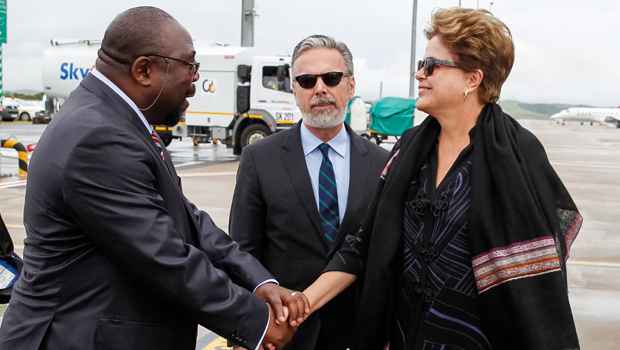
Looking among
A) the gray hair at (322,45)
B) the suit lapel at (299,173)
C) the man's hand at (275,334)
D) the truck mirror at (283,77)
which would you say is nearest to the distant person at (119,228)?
→ the man's hand at (275,334)

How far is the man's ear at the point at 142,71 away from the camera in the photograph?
2047 mm

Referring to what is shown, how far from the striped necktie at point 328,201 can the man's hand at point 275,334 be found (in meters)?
0.41

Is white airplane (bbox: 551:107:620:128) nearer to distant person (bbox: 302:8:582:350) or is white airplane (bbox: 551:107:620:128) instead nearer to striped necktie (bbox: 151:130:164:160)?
distant person (bbox: 302:8:582:350)

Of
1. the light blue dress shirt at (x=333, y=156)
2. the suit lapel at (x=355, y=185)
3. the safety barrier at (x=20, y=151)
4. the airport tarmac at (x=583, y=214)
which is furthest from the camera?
the safety barrier at (x=20, y=151)

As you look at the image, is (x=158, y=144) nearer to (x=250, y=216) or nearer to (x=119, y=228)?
(x=119, y=228)

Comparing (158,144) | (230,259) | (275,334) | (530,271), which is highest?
(158,144)

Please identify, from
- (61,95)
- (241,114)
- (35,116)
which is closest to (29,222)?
(241,114)

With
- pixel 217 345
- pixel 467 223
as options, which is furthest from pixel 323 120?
pixel 217 345

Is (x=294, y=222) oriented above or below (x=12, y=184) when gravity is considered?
above

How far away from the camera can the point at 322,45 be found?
116 inches

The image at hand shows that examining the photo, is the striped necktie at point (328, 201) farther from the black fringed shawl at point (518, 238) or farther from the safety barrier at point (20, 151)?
the safety barrier at point (20, 151)

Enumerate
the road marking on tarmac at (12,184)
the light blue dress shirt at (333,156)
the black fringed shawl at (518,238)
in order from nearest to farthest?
1. the black fringed shawl at (518,238)
2. the light blue dress shirt at (333,156)
3. the road marking on tarmac at (12,184)

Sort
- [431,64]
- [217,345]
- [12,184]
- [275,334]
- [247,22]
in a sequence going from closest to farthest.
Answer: [431,64] → [275,334] → [217,345] → [12,184] → [247,22]

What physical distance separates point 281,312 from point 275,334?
0.08 metres
